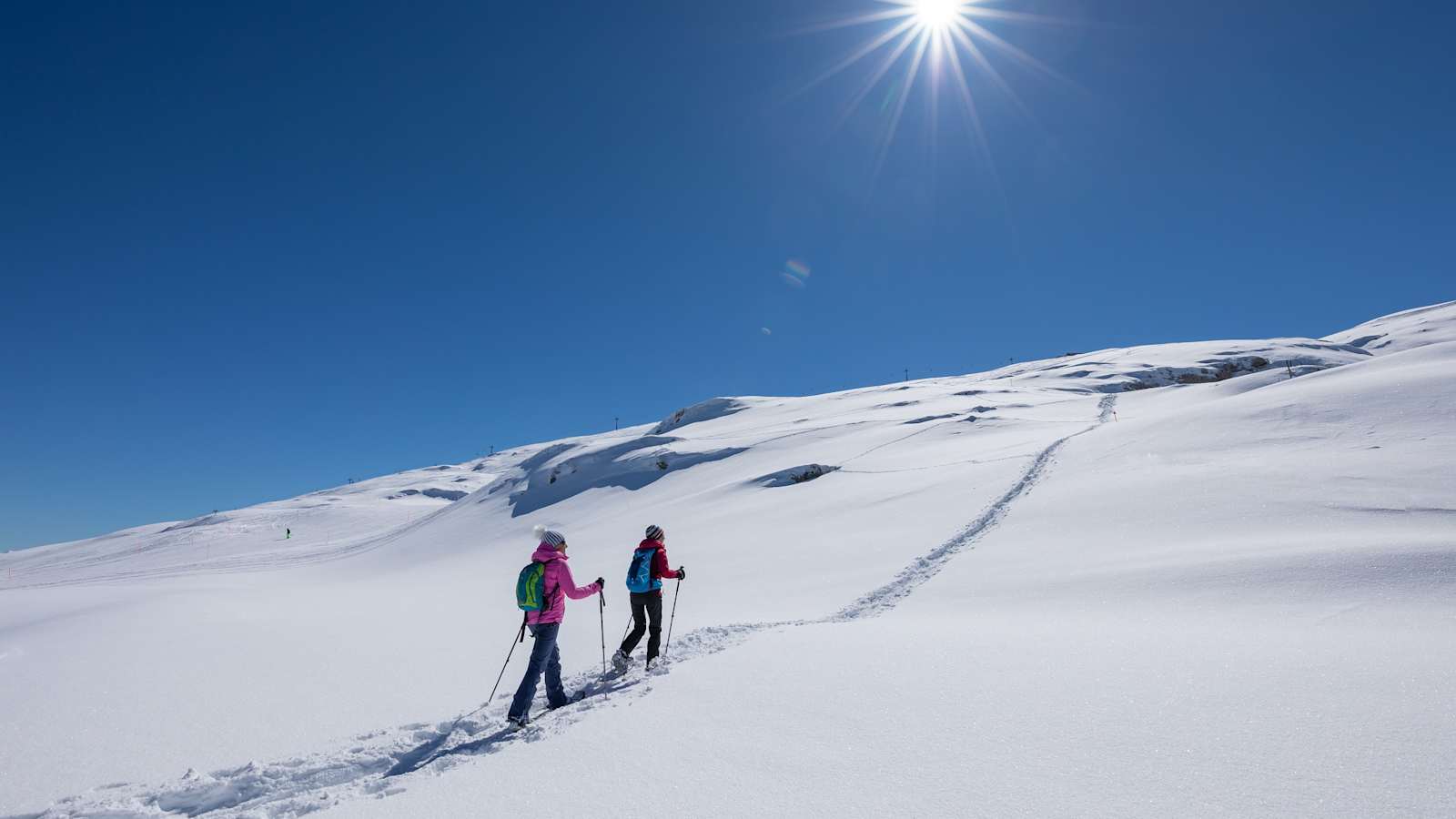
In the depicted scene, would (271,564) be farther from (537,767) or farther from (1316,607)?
(1316,607)

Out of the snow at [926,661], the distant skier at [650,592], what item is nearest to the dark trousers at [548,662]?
the snow at [926,661]

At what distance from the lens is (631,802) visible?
13.3 ft

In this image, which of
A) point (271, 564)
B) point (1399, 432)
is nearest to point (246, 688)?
point (1399, 432)

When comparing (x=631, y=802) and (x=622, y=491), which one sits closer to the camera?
(x=631, y=802)

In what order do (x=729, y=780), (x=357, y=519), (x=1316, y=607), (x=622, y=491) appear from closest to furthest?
(x=729, y=780) → (x=1316, y=607) → (x=622, y=491) → (x=357, y=519)

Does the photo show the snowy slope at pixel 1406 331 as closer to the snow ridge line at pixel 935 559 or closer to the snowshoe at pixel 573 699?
the snow ridge line at pixel 935 559

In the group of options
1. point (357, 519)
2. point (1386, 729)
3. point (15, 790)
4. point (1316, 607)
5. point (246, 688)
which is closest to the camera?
point (1386, 729)

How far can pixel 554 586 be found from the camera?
7.36m

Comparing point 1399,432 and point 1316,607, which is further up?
point 1399,432

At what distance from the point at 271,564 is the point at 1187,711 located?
5311cm

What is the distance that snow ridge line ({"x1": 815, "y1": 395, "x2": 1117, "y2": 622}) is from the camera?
10713 mm

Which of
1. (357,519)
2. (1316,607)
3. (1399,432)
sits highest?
(357,519)

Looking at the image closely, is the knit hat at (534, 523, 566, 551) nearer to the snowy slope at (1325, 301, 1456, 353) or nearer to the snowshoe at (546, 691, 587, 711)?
the snowshoe at (546, 691, 587, 711)

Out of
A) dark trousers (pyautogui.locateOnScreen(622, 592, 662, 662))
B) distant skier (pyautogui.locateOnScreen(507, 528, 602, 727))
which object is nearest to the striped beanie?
distant skier (pyautogui.locateOnScreen(507, 528, 602, 727))
